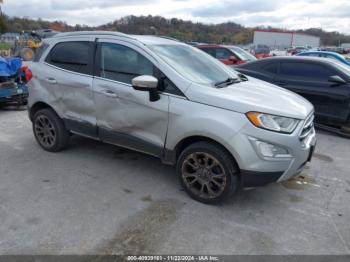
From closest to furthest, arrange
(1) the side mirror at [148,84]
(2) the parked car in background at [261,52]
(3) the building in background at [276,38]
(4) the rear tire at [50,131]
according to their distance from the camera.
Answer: (1) the side mirror at [148,84], (4) the rear tire at [50,131], (2) the parked car in background at [261,52], (3) the building in background at [276,38]

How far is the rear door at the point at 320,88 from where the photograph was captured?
653cm

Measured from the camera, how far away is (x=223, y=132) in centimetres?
337

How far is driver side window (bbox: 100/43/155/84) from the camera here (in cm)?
400

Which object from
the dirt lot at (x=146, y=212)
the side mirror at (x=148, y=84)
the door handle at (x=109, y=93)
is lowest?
the dirt lot at (x=146, y=212)

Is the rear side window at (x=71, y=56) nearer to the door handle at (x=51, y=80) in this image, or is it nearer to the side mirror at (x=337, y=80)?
the door handle at (x=51, y=80)

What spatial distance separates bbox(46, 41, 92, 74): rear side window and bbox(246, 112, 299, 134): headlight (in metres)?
2.32

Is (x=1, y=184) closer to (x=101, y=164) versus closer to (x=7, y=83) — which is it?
(x=101, y=164)

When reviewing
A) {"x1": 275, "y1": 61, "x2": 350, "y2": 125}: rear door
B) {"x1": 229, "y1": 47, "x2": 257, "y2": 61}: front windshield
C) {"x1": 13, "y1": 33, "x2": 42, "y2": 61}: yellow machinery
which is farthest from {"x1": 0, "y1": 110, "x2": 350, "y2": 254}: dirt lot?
{"x1": 13, "y1": 33, "x2": 42, "y2": 61}: yellow machinery

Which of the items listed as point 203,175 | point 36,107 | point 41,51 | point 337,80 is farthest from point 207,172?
point 337,80

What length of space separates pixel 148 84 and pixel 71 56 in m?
1.64

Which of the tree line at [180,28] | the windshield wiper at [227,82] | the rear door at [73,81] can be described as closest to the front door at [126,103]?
the rear door at [73,81]

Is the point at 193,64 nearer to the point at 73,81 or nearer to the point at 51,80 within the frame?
the point at 73,81

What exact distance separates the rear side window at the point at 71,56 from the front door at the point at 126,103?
24 cm

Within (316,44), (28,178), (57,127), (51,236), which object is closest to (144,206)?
(51,236)
